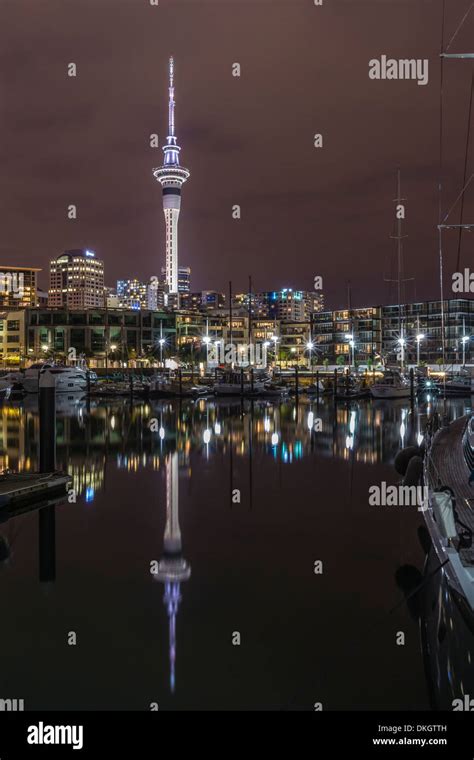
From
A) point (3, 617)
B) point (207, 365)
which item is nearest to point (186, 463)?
point (3, 617)

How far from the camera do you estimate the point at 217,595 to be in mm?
13398

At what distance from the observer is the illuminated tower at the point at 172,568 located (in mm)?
11652

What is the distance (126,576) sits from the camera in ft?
48.1

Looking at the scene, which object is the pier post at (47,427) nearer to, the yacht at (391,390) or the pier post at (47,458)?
the pier post at (47,458)

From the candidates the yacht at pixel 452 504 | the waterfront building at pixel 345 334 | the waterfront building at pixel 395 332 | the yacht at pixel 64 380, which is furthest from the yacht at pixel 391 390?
the waterfront building at pixel 345 334

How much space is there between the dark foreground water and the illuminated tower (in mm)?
60

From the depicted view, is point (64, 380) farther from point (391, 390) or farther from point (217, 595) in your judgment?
point (217, 595)

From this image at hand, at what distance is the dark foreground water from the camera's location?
9.73 m

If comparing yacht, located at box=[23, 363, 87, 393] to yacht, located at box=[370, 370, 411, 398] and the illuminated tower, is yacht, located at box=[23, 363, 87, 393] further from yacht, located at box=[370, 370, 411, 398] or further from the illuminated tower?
the illuminated tower

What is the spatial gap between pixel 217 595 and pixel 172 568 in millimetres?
2233

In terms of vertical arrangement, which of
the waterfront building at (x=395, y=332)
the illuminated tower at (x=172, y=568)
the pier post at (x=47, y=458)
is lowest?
the illuminated tower at (x=172, y=568)

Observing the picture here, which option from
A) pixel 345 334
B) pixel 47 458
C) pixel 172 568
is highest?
pixel 345 334

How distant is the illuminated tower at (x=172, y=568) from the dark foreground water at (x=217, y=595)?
6 centimetres

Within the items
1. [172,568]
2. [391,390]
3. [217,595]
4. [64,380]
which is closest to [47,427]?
[172,568]
